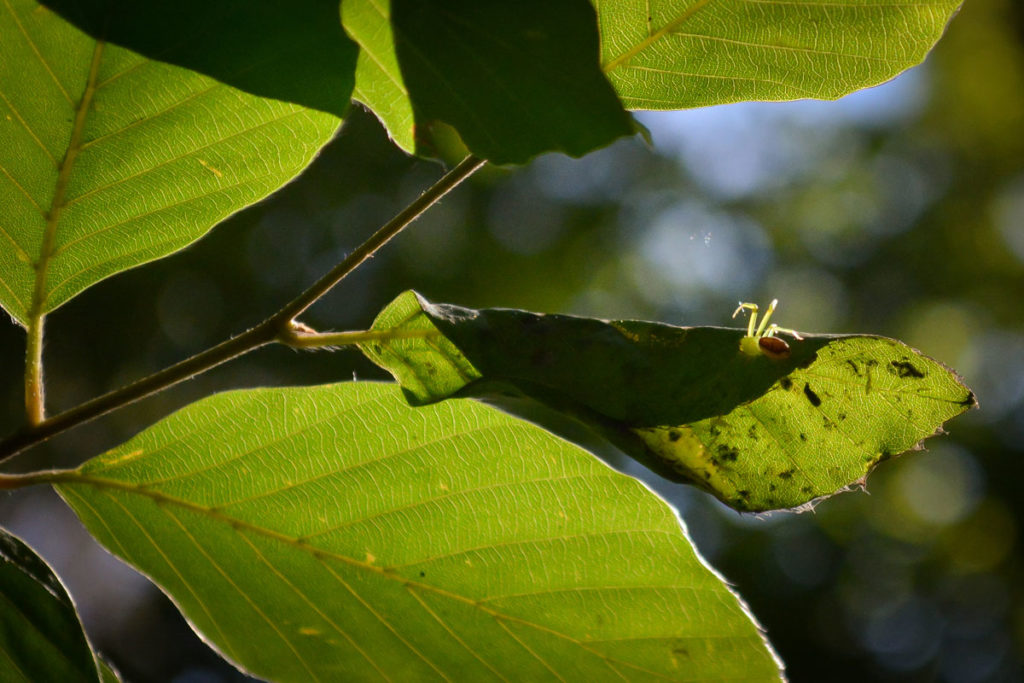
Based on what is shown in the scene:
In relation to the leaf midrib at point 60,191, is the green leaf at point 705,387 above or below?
below

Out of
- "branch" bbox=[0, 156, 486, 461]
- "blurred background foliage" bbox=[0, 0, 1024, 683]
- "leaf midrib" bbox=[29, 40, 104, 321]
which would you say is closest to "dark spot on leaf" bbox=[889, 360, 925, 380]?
"branch" bbox=[0, 156, 486, 461]

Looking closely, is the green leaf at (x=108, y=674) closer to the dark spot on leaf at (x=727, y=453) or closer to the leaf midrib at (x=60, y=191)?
the leaf midrib at (x=60, y=191)

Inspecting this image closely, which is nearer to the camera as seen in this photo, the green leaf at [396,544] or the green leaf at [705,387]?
the green leaf at [705,387]

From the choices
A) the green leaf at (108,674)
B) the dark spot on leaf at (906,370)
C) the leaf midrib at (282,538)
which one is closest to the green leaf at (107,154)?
the leaf midrib at (282,538)

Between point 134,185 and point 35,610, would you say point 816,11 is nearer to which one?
point 134,185

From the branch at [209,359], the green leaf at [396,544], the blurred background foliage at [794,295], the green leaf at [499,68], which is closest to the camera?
the green leaf at [499,68]

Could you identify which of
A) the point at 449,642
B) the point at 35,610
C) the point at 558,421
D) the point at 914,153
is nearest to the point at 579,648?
the point at 449,642

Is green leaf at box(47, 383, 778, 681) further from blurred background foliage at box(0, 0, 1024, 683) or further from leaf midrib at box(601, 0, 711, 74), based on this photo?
blurred background foliage at box(0, 0, 1024, 683)
